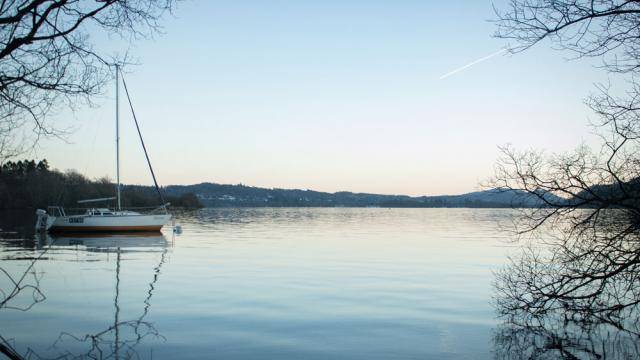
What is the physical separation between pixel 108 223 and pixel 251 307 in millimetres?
35581

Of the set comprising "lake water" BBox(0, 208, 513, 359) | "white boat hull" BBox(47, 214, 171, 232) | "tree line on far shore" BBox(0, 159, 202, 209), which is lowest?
"lake water" BBox(0, 208, 513, 359)

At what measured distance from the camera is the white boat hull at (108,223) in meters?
46.3

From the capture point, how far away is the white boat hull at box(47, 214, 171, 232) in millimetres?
46281

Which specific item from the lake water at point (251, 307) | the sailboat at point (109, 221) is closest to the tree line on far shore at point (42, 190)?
the sailboat at point (109, 221)

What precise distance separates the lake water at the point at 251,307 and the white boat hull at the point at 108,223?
17.9m

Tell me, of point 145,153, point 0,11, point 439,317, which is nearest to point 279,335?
point 439,317

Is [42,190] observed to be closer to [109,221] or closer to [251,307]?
[109,221]

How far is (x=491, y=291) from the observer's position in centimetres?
1769

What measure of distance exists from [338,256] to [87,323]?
1796 centimetres

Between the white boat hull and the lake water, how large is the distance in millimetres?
17919

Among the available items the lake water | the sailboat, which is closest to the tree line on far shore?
the sailboat

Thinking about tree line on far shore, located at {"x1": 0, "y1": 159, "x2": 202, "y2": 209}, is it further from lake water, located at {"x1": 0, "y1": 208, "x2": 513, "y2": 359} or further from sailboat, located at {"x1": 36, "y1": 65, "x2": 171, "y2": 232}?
lake water, located at {"x1": 0, "y1": 208, "x2": 513, "y2": 359}

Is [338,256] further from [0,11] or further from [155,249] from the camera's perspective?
[0,11]

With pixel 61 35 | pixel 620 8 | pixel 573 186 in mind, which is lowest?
pixel 573 186
